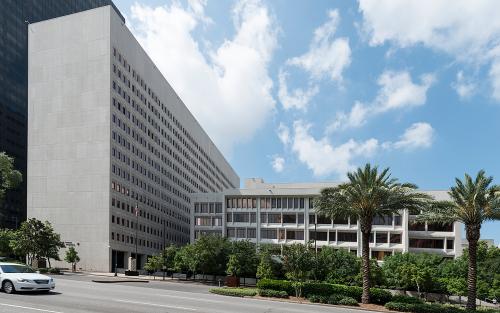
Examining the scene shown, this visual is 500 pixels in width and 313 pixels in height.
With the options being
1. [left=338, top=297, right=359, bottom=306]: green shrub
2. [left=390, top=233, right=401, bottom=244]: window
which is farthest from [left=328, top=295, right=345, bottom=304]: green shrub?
[left=390, top=233, right=401, bottom=244]: window

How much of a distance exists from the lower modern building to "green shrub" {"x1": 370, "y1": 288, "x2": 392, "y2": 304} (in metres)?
44.1

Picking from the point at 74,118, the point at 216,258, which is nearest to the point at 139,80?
the point at 74,118

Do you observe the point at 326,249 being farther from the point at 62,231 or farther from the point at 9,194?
the point at 9,194

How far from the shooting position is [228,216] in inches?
3659

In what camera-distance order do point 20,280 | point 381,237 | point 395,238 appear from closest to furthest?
point 20,280 < point 395,238 < point 381,237

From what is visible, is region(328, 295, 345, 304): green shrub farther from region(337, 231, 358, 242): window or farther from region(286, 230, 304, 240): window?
region(286, 230, 304, 240): window

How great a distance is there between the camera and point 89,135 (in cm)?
8362

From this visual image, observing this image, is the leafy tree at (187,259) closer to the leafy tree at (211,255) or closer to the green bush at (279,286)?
the leafy tree at (211,255)

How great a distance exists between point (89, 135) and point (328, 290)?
58919mm

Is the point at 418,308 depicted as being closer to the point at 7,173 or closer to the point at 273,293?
the point at 273,293

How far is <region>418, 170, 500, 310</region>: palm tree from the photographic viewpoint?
36906 millimetres

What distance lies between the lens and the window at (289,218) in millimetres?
89250

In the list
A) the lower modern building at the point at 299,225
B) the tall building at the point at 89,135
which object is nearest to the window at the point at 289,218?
the lower modern building at the point at 299,225

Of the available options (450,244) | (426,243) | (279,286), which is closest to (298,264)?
(279,286)
